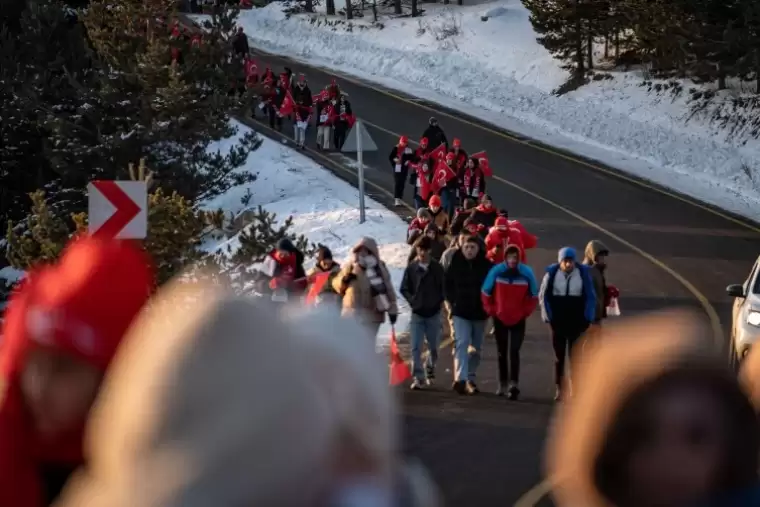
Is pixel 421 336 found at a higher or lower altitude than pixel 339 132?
higher

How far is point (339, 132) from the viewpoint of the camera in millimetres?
30016

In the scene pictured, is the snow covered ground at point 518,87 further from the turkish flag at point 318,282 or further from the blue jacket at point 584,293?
the turkish flag at point 318,282

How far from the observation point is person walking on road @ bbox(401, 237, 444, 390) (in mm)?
12086

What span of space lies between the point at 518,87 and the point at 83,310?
38.6 m

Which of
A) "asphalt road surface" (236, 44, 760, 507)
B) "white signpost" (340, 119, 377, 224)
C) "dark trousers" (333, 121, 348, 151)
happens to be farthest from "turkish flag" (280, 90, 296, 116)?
"white signpost" (340, 119, 377, 224)

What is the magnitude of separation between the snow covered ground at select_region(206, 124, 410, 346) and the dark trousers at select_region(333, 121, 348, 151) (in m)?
1.41

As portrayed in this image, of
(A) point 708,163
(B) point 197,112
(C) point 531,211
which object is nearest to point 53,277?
(B) point 197,112

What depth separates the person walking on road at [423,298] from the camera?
1209 cm

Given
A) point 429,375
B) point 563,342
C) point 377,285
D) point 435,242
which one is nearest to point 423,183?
point 435,242

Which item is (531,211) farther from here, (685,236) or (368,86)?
(368,86)

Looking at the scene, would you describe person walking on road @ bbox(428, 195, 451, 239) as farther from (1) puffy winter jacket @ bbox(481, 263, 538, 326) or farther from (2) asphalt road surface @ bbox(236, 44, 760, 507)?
(1) puffy winter jacket @ bbox(481, 263, 538, 326)

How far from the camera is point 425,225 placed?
51.7 ft

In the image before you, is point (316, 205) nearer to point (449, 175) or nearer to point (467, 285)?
point (449, 175)

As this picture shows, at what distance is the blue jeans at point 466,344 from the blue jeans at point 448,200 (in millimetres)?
9545
